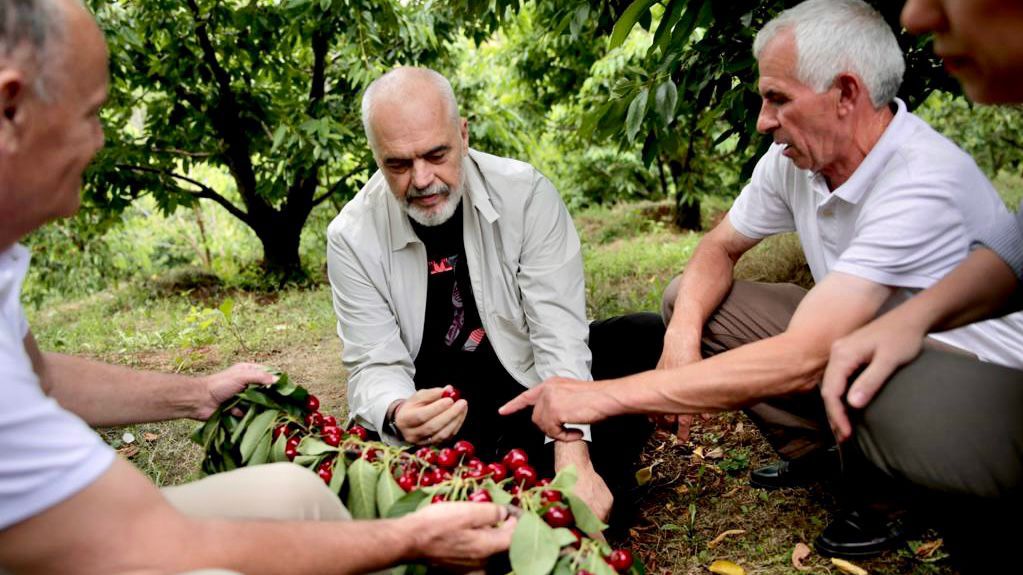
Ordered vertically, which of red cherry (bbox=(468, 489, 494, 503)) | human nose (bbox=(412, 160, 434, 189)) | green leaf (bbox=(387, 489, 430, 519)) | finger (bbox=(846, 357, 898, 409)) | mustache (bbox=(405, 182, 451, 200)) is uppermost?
human nose (bbox=(412, 160, 434, 189))

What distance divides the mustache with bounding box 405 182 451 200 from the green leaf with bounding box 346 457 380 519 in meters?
1.00

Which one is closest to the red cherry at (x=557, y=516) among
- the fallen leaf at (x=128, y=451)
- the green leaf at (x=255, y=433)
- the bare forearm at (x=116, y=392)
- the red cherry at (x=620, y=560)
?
the red cherry at (x=620, y=560)

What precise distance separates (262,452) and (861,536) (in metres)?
1.65

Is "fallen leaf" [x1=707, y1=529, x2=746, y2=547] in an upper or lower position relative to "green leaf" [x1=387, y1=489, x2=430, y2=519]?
lower

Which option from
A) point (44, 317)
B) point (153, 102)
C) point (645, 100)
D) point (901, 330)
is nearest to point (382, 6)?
point (645, 100)

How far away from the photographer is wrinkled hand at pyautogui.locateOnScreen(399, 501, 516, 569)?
136 centimetres

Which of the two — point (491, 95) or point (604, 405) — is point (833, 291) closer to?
point (604, 405)

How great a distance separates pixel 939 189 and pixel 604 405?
3.32ft

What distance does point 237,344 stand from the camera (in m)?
4.96

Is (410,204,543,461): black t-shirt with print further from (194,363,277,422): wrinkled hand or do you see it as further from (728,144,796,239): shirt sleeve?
(728,144,796,239): shirt sleeve

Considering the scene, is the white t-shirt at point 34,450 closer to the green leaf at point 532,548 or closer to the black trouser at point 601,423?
the green leaf at point 532,548

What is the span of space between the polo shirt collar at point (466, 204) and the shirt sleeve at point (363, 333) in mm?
165

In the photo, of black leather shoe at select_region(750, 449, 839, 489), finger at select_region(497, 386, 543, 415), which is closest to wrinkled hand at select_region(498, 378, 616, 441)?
finger at select_region(497, 386, 543, 415)

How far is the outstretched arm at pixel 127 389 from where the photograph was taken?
1767 mm
